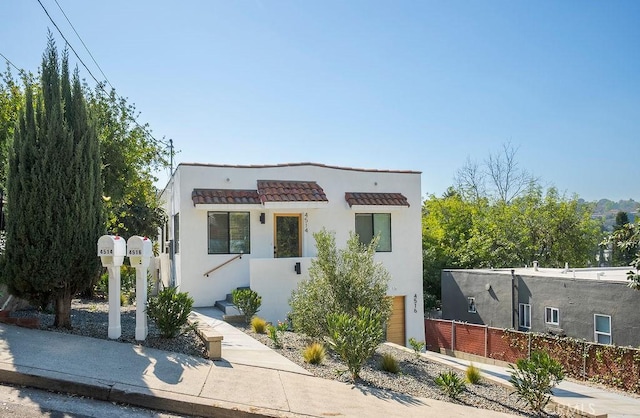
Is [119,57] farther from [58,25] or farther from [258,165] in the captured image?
[258,165]

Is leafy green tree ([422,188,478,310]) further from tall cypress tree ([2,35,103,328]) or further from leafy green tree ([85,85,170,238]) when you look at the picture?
tall cypress tree ([2,35,103,328])

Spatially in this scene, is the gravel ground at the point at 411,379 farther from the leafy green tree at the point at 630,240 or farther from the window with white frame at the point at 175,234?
the window with white frame at the point at 175,234

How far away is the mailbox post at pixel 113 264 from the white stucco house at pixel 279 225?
246 inches

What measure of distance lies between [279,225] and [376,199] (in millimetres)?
3413

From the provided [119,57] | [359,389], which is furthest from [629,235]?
[119,57]

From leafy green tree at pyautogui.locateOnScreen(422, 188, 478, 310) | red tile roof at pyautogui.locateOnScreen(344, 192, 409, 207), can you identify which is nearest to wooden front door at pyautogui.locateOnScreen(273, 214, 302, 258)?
red tile roof at pyautogui.locateOnScreen(344, 192, 409, 207)

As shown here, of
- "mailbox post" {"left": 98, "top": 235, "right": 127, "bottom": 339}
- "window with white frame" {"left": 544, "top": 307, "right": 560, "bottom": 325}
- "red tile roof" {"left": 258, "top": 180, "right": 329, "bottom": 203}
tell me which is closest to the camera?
"mailbox post" {"left": 98, "top": 235, "right": 127, "bottom": 339}

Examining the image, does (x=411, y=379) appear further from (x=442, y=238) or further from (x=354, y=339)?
(x=442, y=238)

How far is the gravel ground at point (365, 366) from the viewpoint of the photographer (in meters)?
7.82

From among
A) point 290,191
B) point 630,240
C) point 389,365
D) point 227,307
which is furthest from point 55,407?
point 290,191

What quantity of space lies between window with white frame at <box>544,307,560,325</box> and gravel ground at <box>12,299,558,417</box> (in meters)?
11.1

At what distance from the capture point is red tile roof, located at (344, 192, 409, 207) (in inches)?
656

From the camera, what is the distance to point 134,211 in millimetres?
20047

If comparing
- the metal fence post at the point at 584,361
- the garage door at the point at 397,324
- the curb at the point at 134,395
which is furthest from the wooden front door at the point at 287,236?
the curb at the point at 134,395
